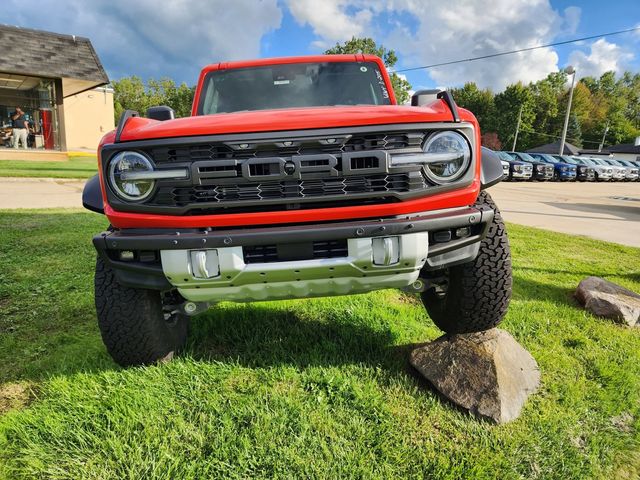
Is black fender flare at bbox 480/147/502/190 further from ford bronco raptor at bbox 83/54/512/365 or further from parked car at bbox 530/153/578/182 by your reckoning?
parked car at bbox 530/153/578/182

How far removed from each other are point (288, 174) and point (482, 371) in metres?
1.40

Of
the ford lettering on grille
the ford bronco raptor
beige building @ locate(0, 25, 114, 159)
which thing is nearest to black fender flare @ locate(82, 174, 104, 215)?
the ford bronco raptor

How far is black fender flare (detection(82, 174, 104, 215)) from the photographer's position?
2090 mm

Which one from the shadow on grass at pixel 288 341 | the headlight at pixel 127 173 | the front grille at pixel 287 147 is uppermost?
the front grille at pixel 287 147

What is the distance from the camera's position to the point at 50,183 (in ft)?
39.9

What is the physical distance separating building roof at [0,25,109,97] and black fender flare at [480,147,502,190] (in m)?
20.7

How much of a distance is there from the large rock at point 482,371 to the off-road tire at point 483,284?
11cm

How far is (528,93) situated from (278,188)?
65.2m

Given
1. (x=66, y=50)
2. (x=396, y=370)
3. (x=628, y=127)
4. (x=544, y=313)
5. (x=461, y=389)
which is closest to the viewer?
(x=461, y=389)

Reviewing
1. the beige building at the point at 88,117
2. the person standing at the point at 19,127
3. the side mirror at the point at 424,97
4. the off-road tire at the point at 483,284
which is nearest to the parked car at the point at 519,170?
the side mirror at the point at 424,97

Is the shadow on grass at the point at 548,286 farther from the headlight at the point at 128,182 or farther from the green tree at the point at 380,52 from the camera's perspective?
the green tree at the point at 380,52

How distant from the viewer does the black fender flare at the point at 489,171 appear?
215 cm

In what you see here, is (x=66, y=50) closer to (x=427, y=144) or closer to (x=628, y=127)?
(x=427, y=144)

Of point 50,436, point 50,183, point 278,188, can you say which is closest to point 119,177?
point 278,188
